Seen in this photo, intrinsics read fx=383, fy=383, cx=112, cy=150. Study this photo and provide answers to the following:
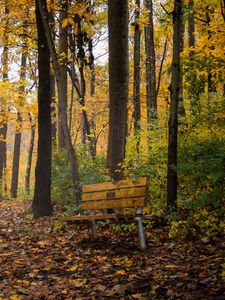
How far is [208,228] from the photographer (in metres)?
6.14

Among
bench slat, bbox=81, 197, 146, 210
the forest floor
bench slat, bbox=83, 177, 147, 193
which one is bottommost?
the forest floor

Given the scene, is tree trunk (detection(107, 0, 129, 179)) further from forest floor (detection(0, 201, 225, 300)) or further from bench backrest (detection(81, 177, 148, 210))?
forest floor (detection(0, 201, 225, 300))

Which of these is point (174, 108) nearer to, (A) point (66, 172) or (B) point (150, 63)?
(A) point (66, 172)

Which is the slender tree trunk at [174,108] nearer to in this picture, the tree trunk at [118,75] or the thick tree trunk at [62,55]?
the tree trunk at [118,75]

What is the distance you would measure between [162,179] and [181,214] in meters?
1.06

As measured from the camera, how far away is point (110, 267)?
548cm

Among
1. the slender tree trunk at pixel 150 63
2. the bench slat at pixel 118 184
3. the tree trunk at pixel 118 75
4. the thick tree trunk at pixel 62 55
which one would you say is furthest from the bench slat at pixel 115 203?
the slender tree trunk at pixel 150 63

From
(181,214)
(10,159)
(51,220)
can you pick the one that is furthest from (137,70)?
(10,159)

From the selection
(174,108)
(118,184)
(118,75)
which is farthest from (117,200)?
(118,75)

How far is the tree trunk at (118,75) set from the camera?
859 centimetres

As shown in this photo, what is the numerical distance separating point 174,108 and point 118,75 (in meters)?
2.40

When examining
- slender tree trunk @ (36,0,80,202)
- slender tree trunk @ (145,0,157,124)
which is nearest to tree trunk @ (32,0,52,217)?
slender tree trunk @ (36,0,80,202)

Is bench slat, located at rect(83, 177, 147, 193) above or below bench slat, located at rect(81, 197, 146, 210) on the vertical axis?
above

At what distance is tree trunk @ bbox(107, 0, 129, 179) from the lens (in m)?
8.59
